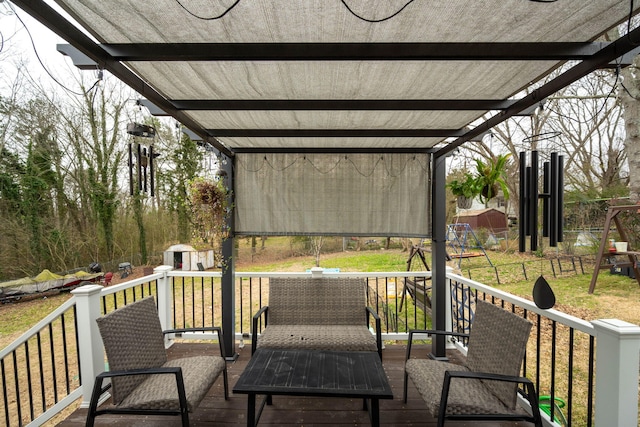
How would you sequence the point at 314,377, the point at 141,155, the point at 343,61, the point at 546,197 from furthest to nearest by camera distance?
the point at 141,155
the point at 314,377
the point at 546,197
the point at 343,61

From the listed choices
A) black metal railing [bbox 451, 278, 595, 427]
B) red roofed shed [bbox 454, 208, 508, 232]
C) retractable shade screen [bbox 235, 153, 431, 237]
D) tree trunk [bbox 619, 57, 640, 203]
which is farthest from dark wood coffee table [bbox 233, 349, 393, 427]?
red roofed shed [bbox 454, 208, 508, 232]

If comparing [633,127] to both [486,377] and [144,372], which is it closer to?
Result: [486,377]

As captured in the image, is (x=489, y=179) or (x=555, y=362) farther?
(x=555, y=362)

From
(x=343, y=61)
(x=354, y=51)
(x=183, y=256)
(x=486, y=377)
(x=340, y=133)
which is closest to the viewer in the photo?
(x=354, y=51)

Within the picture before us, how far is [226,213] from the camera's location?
10.7ft

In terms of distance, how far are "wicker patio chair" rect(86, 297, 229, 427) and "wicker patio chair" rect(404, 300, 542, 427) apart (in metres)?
1.55

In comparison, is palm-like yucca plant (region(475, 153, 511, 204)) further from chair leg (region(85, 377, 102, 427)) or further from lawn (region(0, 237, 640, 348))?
chair leg (region(85, 377, 102, 427))

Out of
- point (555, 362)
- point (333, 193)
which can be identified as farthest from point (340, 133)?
point (555, 362)

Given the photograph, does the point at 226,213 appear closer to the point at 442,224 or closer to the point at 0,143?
the point at 442,224

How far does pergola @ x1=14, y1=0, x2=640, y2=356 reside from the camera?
1.24m

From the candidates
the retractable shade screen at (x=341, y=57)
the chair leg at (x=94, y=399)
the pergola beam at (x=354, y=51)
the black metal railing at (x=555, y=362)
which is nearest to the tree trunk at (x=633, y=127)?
the black metal railing at (x=555, y=362)

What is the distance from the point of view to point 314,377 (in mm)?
2090

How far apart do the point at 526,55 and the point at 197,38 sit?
161cm

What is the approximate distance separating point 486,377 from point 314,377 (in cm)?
109
